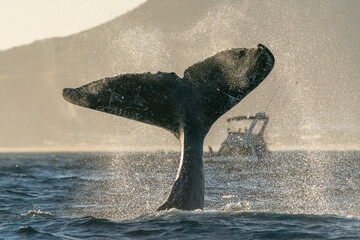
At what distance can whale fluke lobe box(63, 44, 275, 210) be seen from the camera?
10.0 meters

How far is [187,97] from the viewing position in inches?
428

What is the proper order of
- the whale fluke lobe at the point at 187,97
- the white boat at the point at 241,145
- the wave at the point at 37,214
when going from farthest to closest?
the white boat at the point at 241,145 → the wave at the point at 37,214 → the whale fluke lobe at the point at 187,97

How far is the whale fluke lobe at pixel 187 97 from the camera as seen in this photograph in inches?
394

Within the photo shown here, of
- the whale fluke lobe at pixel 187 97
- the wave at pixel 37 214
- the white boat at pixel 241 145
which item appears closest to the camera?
the whale fluke lobe at pixel 187 97

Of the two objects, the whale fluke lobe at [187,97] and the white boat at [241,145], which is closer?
the whale fluke lobe at [187,97]

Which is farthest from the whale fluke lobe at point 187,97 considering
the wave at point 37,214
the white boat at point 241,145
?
the white boat at point 241,145

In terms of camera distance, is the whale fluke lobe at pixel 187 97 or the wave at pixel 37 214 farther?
the wave at pixel 37 214

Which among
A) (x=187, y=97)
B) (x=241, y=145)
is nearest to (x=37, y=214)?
(x=187, y=97)

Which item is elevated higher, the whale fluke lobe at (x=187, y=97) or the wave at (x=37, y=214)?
the whale fluke lobe at (x=187, y=97)

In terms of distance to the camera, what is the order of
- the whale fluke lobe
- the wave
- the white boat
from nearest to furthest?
1. the whale fluke lobe
2. the wave
3. the white boat

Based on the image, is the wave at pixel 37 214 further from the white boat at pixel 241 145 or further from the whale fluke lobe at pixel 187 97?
the white boat at pixel 241 145

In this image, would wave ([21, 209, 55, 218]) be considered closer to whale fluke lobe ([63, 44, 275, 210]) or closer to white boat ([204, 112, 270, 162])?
whale fluke lobe ([63, 44, 275, 210])

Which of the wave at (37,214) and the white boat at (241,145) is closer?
the wave at (37,214)

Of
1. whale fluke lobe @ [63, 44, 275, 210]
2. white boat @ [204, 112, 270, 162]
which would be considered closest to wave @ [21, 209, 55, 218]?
whale fluke lobe @ [63, 44, 275, 210]
